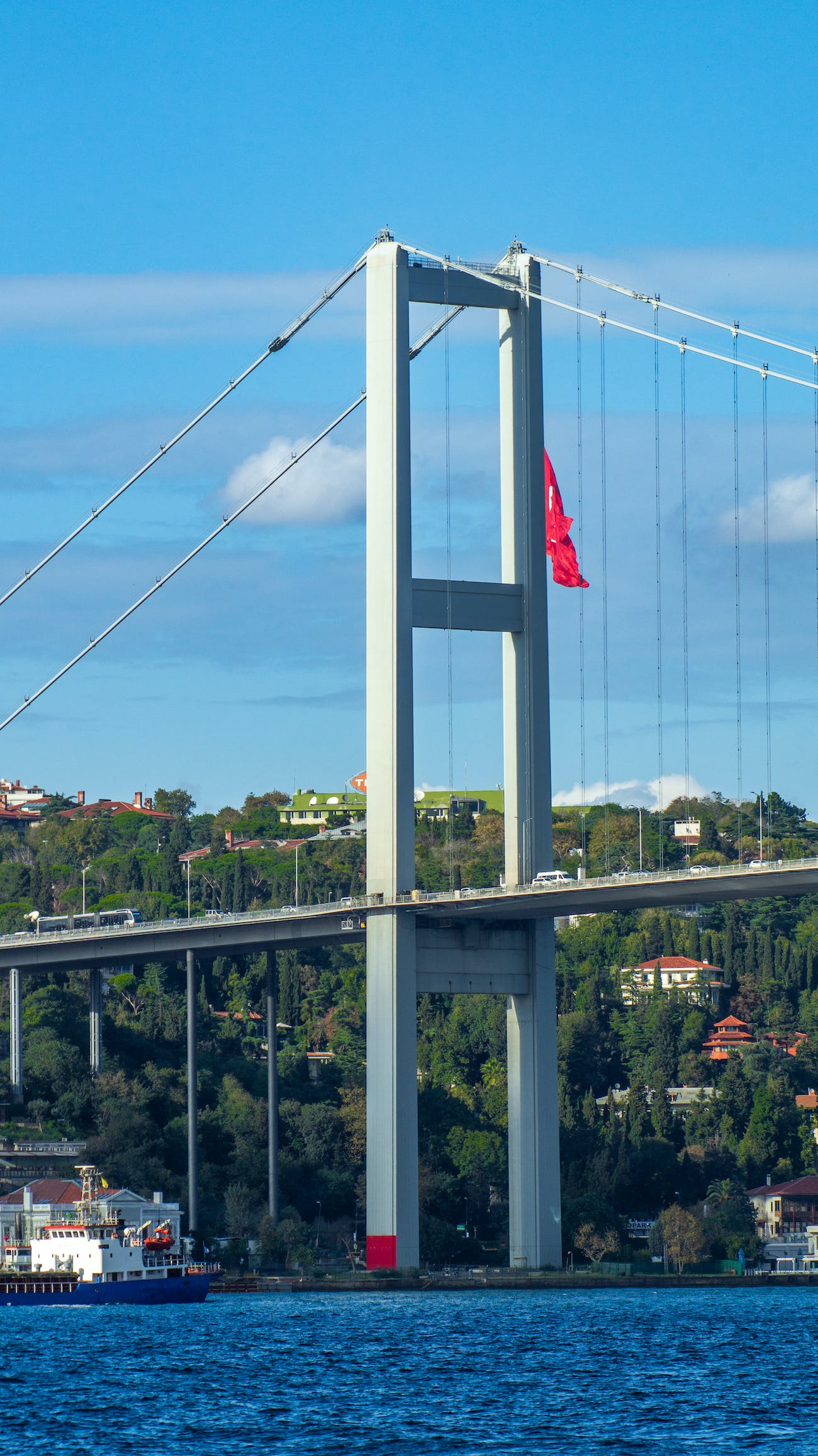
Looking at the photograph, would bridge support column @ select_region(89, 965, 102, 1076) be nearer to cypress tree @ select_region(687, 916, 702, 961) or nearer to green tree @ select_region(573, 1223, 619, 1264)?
green tree @ select_region(573, 1223, 619, 1264)

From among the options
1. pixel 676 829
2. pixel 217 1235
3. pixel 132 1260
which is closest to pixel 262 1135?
pixel 217 1235

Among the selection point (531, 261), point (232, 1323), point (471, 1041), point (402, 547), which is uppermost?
point (531, 261)

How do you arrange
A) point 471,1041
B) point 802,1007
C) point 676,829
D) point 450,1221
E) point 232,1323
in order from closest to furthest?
point 232,1323 < point 450,1221 < point 471,1041 < point 802,1007 < point 676,829

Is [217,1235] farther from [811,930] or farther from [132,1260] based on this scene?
[811,930]

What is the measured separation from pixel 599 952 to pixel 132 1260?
72652 mm

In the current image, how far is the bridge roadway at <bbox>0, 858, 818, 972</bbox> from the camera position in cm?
6168

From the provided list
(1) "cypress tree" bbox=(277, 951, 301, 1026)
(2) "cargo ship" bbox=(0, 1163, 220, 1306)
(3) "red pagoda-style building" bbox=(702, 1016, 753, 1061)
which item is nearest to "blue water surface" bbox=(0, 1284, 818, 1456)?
(2) "cargo ship" bbox=(0, 1163, 220, 1306)

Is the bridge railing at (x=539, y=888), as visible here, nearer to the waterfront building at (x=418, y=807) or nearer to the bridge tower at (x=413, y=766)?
the bridge tower at (x=413, y=766)

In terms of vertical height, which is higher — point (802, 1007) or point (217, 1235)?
point (802, 1007)

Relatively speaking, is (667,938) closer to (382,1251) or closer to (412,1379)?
(382,1251)

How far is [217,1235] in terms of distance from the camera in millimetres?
79625

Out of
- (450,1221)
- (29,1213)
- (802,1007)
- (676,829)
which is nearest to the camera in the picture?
(29,1213)

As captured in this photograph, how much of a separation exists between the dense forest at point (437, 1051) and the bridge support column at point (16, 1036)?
629 millimetres

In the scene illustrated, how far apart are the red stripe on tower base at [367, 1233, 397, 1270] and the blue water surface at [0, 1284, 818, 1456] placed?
57.3 inches
